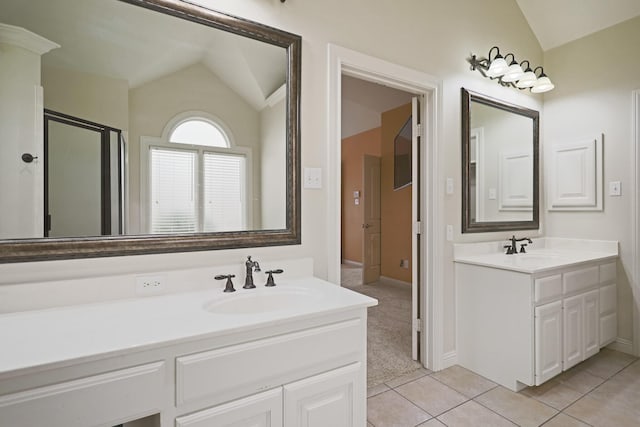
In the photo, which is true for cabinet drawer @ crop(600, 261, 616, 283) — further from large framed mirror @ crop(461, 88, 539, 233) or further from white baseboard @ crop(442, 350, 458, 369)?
white baseboard @ crop(442, 350, 458, 369)

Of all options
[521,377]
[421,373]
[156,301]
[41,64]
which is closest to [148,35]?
[41,64]

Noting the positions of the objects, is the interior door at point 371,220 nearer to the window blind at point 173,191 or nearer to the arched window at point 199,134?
the arched window at point 199,134

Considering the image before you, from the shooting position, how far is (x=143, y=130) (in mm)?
1369

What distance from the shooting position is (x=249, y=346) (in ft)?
3.35

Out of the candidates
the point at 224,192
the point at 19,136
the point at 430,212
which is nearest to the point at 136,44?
the point at 19,136

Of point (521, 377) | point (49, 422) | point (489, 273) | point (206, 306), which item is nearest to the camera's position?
point (49, 422)

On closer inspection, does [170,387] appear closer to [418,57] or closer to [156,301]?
[156,301]

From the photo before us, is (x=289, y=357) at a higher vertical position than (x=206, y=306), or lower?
lower

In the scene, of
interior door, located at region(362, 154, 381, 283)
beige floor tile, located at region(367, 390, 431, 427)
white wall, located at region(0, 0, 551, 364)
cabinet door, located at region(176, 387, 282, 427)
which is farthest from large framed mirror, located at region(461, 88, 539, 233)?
interior door, located at region(362, 154, 381, 283)

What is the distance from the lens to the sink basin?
136cm

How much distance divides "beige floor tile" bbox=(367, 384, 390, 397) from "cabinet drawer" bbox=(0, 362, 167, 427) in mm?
1471

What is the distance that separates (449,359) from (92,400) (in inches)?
88.1

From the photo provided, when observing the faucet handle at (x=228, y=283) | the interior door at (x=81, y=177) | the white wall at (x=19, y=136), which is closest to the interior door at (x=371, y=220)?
the faucet handle at (x=228, y=283)

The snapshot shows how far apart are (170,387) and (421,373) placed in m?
1.87
